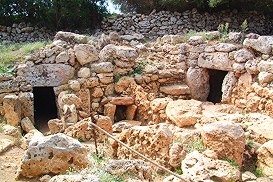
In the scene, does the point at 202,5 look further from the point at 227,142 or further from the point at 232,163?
A: the point at 232,163

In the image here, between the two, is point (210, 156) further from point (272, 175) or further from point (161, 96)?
point (161, 96)

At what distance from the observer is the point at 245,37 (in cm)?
854

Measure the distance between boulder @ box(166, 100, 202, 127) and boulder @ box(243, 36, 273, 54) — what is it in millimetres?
2041

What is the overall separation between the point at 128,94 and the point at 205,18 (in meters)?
5.43

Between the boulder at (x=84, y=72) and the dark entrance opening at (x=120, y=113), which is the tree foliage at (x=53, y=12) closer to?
the boulder at (x=84, y=72)

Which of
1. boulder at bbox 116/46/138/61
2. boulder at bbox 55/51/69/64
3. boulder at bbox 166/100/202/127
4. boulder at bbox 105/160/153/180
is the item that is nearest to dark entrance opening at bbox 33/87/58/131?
boulder at bbox 55/51/69/64

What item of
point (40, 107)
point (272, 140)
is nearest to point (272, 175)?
point (272, 140)

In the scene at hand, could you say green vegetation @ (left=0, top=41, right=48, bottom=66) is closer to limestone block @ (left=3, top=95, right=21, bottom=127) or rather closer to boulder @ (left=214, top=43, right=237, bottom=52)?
limestone block @ (left=3, top=95, right=21, bottom=127)

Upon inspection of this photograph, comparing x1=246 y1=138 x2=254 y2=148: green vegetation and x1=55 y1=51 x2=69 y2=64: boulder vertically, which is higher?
x1=55 y1=51 x2=69 y2=64: boulder

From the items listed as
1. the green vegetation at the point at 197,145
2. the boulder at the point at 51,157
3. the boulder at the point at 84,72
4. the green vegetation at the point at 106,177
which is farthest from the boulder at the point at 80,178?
the boulder at the point at 84,72

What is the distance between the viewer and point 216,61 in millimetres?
8438

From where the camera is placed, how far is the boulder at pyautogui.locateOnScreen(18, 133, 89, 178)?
4.58 m

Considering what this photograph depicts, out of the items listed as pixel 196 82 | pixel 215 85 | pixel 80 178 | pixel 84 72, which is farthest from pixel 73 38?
pixel 80 178

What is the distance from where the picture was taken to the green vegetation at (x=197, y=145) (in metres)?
5.27
